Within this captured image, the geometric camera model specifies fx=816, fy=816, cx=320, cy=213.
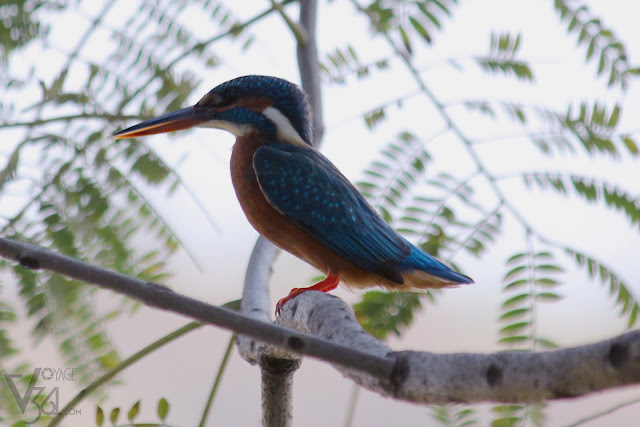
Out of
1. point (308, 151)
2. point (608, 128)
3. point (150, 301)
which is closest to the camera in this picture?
point (150, 301)

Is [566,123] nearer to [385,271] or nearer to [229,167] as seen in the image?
[385,271]

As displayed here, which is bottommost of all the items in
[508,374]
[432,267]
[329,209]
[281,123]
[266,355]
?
[508,374]

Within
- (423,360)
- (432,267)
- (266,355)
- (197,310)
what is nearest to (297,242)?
(432,267)

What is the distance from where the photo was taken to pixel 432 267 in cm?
187

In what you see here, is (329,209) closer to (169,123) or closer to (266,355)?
(169,123)

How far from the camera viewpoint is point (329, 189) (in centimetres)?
207

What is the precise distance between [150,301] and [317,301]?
1.45 feet

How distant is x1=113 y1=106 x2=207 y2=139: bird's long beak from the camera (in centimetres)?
180

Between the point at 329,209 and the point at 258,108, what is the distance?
0.37 meters

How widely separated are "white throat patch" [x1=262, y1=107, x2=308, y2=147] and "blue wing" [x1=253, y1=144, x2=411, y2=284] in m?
0.07

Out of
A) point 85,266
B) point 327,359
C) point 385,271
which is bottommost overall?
point 327,359

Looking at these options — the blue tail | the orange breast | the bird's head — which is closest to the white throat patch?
the bird's head

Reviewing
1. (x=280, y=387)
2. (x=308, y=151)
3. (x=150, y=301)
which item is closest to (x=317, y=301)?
(x=280, y=387)

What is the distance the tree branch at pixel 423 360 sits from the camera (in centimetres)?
74
